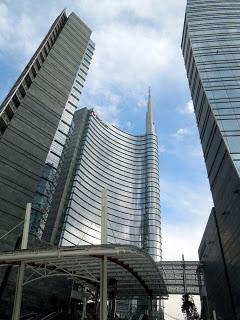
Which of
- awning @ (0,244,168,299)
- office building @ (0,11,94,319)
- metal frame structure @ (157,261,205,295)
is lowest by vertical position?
awning @ (0,244,168,299)

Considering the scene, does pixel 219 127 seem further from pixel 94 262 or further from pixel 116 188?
pixel 116 188

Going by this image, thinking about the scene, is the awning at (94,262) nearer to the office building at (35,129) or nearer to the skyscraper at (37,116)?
the office building at (35,129)

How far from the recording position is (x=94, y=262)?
2988 centimetres

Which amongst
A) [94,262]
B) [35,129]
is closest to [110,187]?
[35,129]

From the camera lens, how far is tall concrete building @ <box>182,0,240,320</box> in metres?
47.8

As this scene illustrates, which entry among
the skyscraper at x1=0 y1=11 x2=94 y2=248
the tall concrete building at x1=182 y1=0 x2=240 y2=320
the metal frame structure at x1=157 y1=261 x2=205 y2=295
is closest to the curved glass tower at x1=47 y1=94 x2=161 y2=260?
the skyscraper at x1=0 y1=11 x2=94 y2=248

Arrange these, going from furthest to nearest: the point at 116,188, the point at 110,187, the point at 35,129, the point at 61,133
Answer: the point at 116,188
the point at 110,187
the point at 61,133
the point at 35,129

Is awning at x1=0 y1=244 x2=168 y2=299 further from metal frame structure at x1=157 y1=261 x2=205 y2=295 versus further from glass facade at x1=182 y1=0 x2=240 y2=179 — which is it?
metal frame structure at x1=157 y1=261 x2=205 y2=295

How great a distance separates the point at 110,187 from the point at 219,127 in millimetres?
73804

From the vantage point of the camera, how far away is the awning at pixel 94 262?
84.8ft

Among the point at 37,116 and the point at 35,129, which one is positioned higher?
the point at 37,116

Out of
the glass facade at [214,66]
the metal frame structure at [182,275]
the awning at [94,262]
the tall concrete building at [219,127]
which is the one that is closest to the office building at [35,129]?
the awning at [94,262]

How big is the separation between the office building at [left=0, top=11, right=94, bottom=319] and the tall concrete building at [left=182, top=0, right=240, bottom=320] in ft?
73.9

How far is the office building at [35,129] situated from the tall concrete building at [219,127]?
22.5 m
